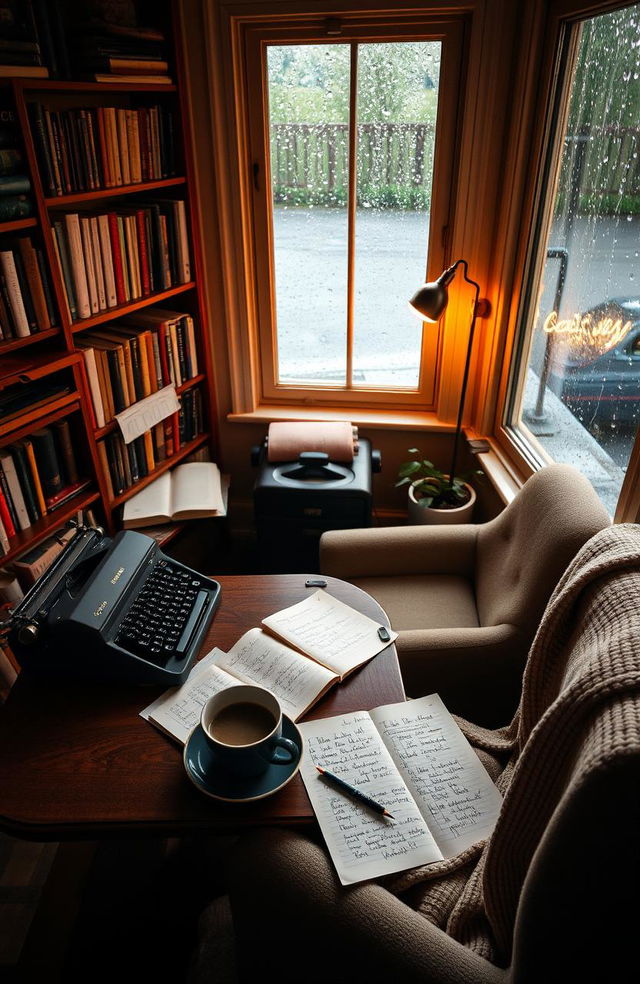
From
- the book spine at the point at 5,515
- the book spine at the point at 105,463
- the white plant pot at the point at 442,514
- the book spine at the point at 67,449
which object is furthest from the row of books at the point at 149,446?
the white plant pot at the point at 442,514

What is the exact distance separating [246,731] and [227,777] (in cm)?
8

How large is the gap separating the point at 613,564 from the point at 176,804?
2.68 feet

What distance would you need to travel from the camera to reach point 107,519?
2156mm

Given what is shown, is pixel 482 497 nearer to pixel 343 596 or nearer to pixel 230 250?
pixel 343 596

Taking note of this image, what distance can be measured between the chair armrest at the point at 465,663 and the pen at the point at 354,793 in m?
0.48

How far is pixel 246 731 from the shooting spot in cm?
107

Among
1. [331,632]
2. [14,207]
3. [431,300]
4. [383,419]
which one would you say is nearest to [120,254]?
[14,207]

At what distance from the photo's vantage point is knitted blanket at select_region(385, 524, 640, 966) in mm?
865

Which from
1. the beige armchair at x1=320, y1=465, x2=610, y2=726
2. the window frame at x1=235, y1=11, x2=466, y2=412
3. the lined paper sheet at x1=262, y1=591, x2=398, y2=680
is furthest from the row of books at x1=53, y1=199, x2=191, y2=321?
the lined paper sheet at x1=262, y1=591, x2=398, y2=680

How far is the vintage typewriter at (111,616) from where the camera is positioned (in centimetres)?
118

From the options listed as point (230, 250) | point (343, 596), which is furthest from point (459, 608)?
point (230, 250)

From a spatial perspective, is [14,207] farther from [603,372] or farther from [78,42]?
[603,372]

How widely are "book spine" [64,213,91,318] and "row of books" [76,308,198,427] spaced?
0.42ft

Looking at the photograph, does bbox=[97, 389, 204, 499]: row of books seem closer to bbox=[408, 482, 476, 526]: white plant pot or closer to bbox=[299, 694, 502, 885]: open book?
bbox=[408, 482, 476, 526]: white plant pot
